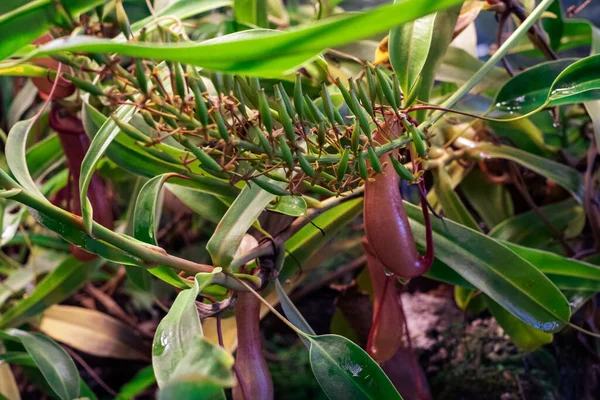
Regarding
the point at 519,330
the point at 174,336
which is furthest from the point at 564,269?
the point at 174,336

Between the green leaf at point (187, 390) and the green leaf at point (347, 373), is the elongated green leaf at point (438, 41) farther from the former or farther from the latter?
the green leaf at point (187, 390)

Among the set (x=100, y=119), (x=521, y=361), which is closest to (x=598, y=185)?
(x=521, y=361)

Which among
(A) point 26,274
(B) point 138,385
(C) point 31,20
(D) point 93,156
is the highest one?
(C) point 31,20

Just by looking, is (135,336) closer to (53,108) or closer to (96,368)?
(96,368)

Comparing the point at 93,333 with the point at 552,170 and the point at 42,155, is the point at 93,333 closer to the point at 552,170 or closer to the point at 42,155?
the point at 42,155

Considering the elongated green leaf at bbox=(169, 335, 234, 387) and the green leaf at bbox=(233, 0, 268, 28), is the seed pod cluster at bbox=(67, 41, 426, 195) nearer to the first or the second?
the elongated green leaf at bbox=(169, 335, 234, 387)

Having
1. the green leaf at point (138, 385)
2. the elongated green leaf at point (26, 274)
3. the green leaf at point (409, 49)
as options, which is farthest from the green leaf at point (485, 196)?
the elongated green leaf at point (26, 274)
